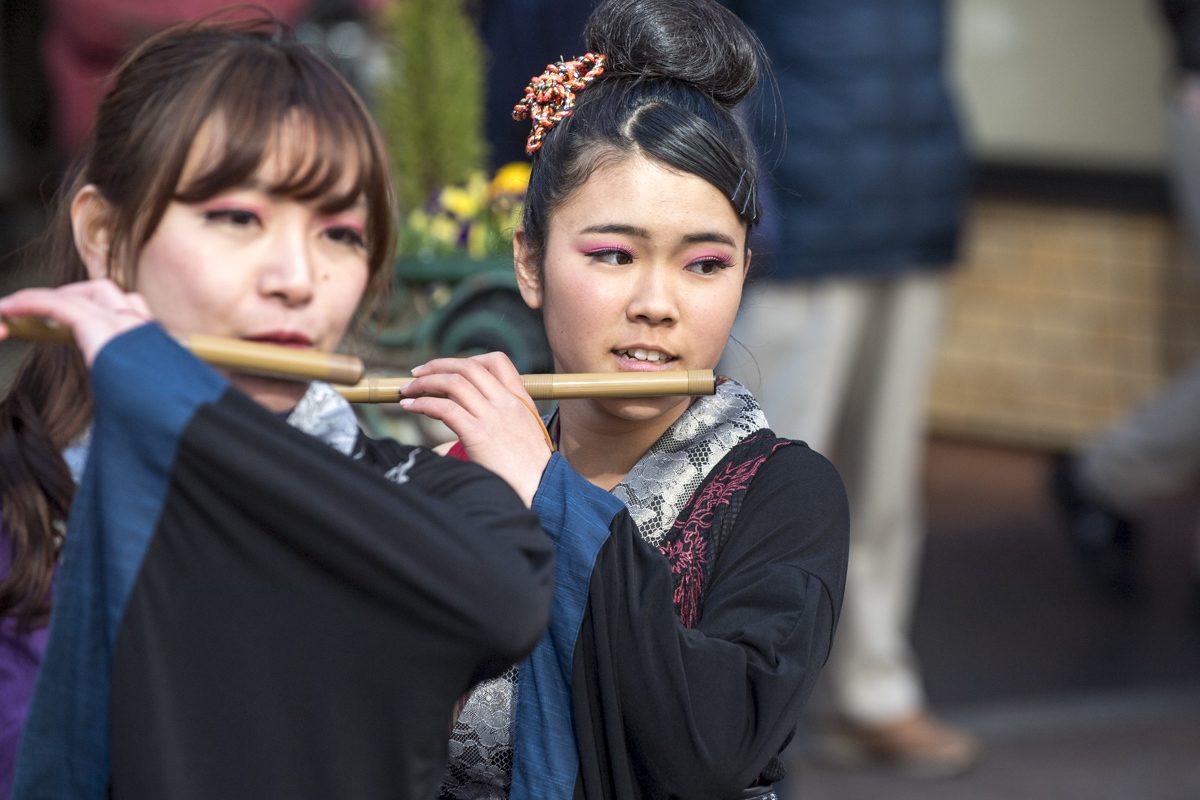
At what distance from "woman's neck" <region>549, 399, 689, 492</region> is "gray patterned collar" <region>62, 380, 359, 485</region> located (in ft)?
0.83

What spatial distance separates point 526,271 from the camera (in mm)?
1503

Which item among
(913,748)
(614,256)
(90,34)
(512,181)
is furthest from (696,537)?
(90,34)

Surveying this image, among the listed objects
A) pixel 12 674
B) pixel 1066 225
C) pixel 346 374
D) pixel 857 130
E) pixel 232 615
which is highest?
pixel 1066 225

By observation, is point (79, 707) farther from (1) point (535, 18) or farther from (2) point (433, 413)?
(1) point (535, 18)

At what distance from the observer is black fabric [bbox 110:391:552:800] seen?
1.13 meters

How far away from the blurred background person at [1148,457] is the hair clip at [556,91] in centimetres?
281

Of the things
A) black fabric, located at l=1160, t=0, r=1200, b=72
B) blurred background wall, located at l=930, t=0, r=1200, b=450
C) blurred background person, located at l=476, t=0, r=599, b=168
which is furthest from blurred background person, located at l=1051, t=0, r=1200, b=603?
blurred background person, located at l=476, t=0, r=599, b=168

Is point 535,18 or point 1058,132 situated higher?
point 1058,132

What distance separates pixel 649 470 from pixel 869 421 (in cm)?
221

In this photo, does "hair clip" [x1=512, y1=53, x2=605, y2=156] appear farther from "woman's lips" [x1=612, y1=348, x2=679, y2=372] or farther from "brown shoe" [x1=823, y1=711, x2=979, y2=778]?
"brown shoe" [x1=823, y1=711, x2=979, y2=778]

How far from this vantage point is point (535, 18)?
9.23ft

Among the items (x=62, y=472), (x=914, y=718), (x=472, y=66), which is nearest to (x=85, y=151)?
(x=62, y=472)

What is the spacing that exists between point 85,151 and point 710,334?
0.75 metres

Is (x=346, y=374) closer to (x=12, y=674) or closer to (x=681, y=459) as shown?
(x=681, y=459)
